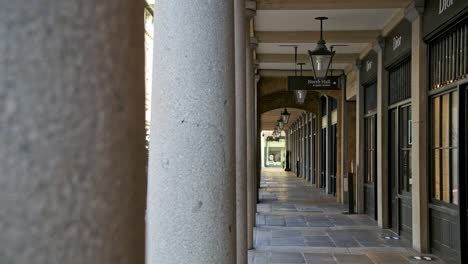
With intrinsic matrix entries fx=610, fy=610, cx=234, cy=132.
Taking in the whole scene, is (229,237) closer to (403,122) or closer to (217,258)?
(217,258)

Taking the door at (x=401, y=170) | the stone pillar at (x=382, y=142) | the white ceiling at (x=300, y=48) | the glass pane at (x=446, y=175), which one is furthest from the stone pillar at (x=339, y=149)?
the glass pane at (x=446, y=175)

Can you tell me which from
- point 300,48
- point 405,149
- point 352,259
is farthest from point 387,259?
point 300,48

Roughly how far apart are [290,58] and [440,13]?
8488 mm

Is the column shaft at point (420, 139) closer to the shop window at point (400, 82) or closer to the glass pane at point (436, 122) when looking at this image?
the glass pane at point (436, 122)

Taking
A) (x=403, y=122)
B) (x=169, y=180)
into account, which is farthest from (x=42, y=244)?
(x=403, y=122)

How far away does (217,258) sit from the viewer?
2982mm

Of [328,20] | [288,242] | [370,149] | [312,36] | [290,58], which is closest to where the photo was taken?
[288,242]

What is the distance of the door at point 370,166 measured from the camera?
1419 centimetres

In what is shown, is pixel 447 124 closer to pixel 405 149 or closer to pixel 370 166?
pixel 405 149

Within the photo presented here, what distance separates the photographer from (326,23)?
1276 cm

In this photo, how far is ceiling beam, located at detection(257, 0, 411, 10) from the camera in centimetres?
1027

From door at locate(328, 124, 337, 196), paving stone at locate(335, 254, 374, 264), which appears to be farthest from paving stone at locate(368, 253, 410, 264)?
door at locate(328, 124, 337, 196)

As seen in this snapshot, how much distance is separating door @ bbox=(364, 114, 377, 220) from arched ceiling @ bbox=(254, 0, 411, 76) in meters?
1.94

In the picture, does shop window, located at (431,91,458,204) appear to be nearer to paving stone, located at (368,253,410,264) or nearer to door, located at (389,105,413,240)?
paving stone, located at (368,253,410,264)
